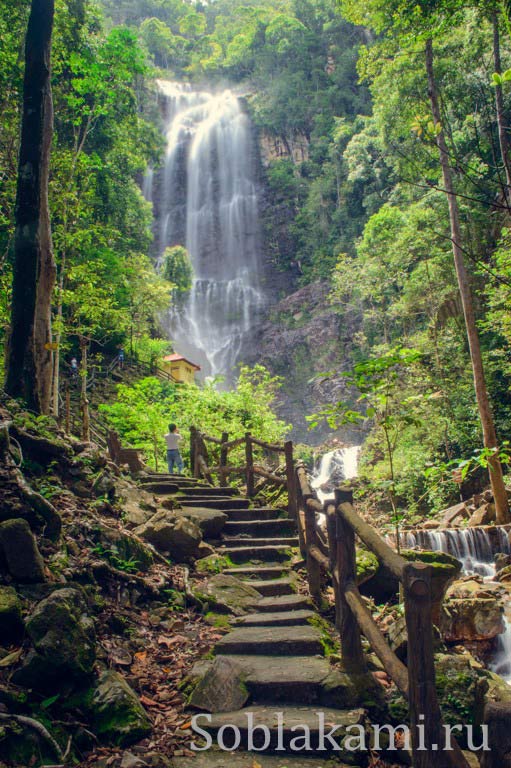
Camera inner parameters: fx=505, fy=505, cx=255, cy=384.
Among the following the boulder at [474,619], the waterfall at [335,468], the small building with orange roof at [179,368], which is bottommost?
the boulder at [474,619]

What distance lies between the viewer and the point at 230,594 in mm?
4949

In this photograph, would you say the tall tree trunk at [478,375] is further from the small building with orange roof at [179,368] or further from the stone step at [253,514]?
the small building with orange roof at [179,368]

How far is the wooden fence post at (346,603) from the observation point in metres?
3.43

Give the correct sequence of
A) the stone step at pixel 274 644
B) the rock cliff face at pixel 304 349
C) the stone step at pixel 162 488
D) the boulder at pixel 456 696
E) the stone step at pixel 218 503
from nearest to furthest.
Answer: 1. the boulder at pixel 456 696
2. the stone step at pixel 274 644
3. the stone step at pixel 218 503
4. the stone step at pixel 162 488
5. the rock cliff face at pixel 304 349

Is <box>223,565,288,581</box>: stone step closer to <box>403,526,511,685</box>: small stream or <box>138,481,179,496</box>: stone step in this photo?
<box>138,481,179,496</box>: stone step

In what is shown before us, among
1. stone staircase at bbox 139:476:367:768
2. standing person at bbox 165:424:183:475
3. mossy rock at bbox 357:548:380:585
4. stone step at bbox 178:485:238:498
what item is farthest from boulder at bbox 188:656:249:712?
standing person at bbox 165:424:183:475

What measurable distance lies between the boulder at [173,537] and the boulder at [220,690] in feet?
7.17

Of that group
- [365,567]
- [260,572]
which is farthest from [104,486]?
[365,567]

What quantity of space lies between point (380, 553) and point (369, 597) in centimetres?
344

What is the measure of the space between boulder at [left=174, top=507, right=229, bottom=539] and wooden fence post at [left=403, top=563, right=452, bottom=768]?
4444 mm

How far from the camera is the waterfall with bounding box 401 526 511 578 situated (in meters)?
10.6

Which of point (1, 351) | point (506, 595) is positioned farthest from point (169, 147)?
point (506, 595)

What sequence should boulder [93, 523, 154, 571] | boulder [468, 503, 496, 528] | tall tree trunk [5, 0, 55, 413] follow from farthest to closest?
1. boulder [468, 503, 496, 528]
2. tall tree trunk [5, 0, 55, 413]
3. boulder [93, 523, 154, 571]

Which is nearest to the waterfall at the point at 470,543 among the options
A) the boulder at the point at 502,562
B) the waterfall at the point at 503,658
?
the boulder at the point at 502,562
